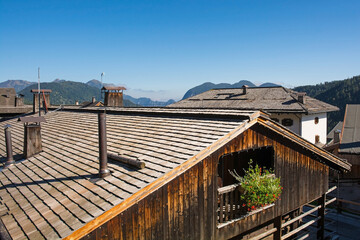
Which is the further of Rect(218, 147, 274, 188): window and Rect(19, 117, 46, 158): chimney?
Rect(218, 147, 274, 188): window

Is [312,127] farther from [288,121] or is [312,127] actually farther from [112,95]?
[112,95]

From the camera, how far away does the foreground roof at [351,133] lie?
24469 mm

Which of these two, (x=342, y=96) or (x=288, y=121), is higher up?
(x=342, y=96)

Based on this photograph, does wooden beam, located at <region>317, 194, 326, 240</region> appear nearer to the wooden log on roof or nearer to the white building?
the wooden log on roof

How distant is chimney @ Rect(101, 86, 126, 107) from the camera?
60.2 ft

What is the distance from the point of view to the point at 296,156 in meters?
9.86

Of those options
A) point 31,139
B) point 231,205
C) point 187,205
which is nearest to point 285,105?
point 231,205

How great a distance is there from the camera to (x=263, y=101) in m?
30.1

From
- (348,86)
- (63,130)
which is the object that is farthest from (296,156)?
(348,86)

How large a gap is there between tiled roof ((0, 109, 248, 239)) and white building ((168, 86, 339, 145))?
16330 mm

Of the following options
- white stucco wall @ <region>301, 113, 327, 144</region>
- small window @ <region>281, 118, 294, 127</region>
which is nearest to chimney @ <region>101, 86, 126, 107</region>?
small window @ <region>281, 118, 294, 127</region>

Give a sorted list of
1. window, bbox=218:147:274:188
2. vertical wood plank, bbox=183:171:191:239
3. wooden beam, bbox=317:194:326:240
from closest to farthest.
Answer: vertical wood plank, bbox=183:171:191:239
window, bbox=218:147:274:188
wooden beam, bbox=317:194:326:240

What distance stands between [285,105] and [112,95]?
18214 mm

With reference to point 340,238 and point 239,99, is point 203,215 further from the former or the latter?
point 239,99
